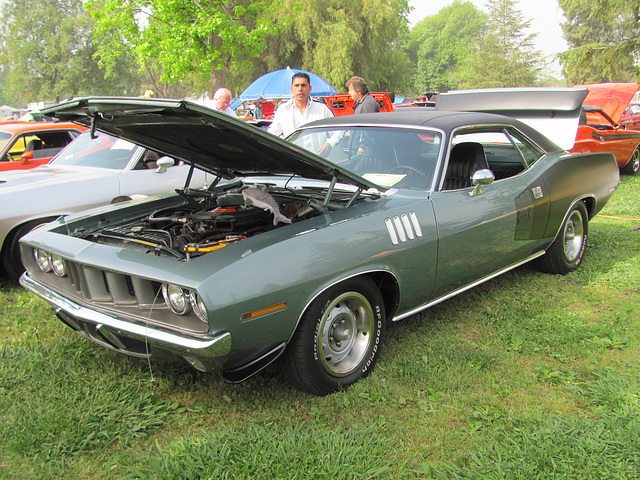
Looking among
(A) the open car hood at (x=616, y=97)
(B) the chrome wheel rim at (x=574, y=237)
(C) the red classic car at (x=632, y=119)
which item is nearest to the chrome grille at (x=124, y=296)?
(B) the chrome wheel rim at (x=574, y=237)

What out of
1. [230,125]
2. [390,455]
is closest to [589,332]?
[390,455]

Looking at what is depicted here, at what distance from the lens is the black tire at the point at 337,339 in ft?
8.47

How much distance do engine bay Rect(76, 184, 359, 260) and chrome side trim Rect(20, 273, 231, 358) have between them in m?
0.42

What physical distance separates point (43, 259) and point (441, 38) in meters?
100

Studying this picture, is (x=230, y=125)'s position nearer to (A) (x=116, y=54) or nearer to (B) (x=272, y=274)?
(B) (x=272, y=274)

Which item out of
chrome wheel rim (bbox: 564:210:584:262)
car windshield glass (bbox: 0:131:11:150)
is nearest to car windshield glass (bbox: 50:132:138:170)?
car windshield glass (bbox: 0:131:11:150)

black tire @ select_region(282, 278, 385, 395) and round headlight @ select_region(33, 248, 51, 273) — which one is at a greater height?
round headlight @ select_region(33, 248, 51, 273)

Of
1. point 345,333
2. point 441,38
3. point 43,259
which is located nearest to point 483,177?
point 345,333

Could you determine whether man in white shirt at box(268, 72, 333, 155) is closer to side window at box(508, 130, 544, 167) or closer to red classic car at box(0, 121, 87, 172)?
side window at box(508, 130, 544, 167)

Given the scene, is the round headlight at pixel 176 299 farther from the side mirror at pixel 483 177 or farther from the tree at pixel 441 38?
the tree at pixel 441 38

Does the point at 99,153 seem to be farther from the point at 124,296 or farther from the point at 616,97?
the point at 616,97

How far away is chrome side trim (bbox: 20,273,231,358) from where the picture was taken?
2.23m

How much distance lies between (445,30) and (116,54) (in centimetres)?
9222

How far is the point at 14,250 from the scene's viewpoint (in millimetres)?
4484
